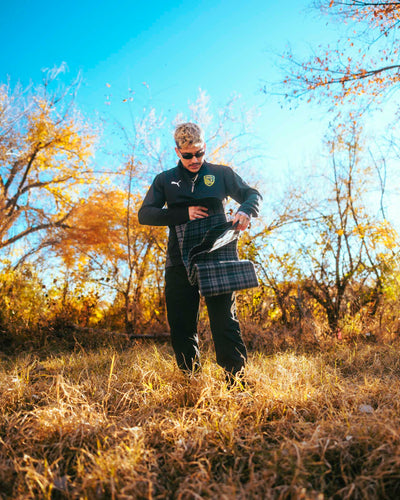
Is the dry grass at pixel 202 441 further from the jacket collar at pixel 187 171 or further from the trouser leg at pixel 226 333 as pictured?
the jacket collar at pixel 187 171

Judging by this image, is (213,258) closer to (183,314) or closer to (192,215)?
(192,215)

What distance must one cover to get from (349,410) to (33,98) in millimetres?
8902

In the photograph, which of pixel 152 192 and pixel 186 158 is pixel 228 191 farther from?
pixel 152 192

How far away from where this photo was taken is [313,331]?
3988 millimetres

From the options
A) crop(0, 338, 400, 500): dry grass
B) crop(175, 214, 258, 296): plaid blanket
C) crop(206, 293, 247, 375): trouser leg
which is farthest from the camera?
crop(206, 293, 247, 375): trouser leg

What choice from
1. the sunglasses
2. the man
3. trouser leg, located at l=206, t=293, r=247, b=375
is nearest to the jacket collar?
the man

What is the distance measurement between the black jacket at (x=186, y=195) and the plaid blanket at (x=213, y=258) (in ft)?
0.35

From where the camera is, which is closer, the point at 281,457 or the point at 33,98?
the point at 281,457

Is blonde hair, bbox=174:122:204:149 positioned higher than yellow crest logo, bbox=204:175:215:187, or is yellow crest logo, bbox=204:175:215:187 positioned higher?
blonde hair, bbox=174:122:204:149

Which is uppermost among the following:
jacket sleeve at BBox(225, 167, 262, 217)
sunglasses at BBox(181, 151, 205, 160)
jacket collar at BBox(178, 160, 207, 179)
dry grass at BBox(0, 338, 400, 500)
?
sunglasses at BBox(181, 151, 205, 160)

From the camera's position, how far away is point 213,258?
2.12 m

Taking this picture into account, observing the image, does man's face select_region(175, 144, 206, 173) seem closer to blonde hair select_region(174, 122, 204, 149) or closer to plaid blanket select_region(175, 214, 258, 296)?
blonde hair select_region(174, 122, 204, 149)

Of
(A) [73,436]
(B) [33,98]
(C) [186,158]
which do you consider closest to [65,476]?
(A) [73,436]

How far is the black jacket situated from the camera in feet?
7.39
